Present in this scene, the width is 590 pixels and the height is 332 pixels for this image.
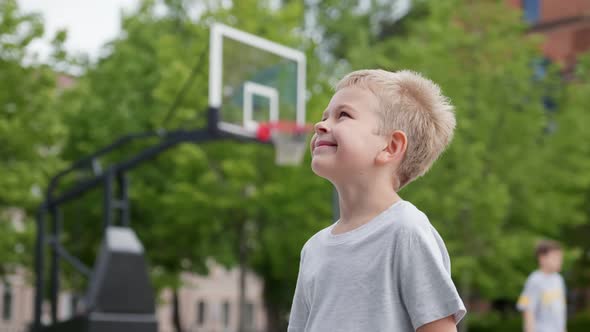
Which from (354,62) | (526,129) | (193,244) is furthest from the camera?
(193,244)

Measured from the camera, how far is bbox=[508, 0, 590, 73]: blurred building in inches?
1551

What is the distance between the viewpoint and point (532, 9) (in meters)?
42.4

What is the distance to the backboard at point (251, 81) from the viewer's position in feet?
48.6

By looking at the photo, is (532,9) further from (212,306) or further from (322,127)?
(322,127)

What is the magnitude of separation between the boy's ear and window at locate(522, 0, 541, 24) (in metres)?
41.1

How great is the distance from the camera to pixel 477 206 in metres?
22.9

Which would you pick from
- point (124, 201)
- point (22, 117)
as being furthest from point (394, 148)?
point (22, 117)

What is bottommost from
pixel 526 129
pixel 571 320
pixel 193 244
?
pixel 571 320

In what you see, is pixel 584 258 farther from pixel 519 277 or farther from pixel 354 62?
pixel 354 62

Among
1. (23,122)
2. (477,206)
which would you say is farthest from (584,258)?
(23,122)

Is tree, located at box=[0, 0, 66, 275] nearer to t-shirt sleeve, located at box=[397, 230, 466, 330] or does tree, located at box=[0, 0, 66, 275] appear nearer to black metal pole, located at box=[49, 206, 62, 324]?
black metal pole, located at box=[49, 206, 62, 324]

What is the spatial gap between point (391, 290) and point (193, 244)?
26.2m

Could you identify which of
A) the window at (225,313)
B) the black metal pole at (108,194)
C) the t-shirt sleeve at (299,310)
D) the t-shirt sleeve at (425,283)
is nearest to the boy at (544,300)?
the t-shirt sleeve at (299,310)

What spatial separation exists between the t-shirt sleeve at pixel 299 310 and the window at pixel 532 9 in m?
41.1
